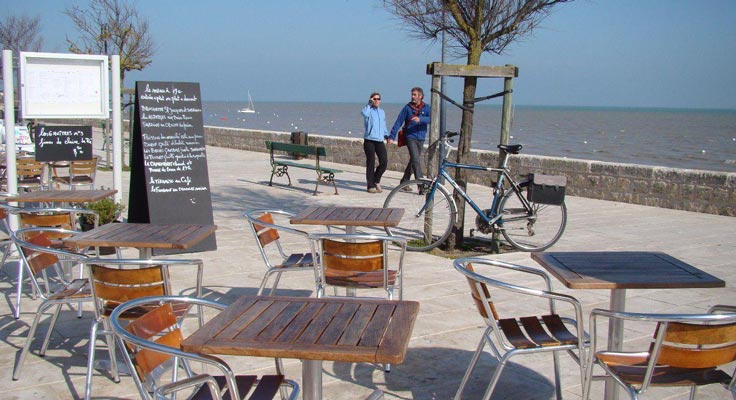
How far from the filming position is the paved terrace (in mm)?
3975

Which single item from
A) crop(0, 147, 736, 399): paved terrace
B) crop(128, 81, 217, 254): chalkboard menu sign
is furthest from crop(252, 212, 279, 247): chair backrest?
crop(128, 81, 217, 254): chalkboard menu sign

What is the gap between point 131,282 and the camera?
140 inches

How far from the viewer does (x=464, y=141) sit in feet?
25.6

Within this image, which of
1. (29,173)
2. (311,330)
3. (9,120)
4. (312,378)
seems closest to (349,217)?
(312,378)

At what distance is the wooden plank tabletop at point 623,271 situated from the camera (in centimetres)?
323

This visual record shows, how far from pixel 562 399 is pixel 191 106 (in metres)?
4.88

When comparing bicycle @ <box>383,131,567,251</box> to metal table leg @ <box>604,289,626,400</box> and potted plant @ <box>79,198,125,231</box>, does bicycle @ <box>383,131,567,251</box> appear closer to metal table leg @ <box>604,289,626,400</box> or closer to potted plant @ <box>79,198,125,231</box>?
potted plant @ <box>79,198,125,231</box>

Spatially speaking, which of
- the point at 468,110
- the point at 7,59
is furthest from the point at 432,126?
the point at 7,59

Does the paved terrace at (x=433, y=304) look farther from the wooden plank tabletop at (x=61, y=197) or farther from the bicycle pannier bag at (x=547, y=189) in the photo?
the wooden plank tabletop at (x=61, y=197)

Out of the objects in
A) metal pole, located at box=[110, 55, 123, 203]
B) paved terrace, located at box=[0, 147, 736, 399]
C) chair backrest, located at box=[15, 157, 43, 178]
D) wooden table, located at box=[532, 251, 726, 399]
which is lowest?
paved terrace, located at box=[0, 147, 736, 399]

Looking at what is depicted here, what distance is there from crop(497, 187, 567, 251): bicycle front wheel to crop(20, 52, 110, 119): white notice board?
13.7 ft

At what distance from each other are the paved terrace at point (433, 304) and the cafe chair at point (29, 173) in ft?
7.50

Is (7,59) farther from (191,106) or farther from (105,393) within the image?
(105,393)

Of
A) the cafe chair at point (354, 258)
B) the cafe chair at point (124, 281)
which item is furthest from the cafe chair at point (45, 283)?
the cafe chair at point (354, 258)
